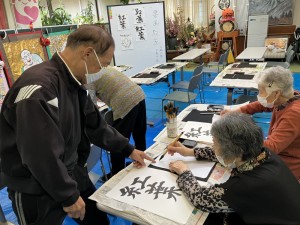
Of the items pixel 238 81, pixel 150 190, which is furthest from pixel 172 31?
pixel 150 190

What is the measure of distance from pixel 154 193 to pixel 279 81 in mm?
951

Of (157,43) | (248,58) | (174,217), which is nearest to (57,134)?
(174,217)

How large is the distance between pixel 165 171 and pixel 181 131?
45 cm

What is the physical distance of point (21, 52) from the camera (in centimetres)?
238

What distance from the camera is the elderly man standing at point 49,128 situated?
86 cm

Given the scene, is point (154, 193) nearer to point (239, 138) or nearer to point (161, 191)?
point (161, 191)

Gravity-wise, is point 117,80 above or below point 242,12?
below

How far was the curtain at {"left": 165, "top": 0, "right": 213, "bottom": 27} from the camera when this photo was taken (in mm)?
8245

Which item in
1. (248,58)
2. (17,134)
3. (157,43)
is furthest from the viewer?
(157,43)

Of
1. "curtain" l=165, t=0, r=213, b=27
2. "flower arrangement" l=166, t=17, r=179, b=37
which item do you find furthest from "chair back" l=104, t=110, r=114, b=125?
"curtain" l=165, t=0, r=213, b=27

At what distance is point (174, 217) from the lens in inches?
37.6

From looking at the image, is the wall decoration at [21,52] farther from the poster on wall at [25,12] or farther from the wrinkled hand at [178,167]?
the wrinkled hand at [178,167]

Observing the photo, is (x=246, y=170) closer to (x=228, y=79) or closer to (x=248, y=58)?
(x=228, y=79)

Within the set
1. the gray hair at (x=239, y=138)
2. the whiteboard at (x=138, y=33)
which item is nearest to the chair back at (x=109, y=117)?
the gray hair at (x=239, y=138)
